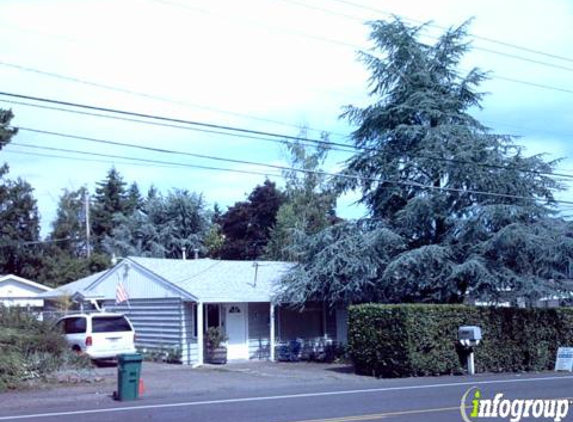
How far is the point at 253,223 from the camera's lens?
221ft

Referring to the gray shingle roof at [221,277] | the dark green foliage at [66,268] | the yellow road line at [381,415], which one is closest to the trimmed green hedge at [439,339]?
the gray shingle roof at [221,277]

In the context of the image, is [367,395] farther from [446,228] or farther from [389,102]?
[389,102]

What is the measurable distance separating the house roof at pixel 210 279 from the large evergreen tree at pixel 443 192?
6.78 feet

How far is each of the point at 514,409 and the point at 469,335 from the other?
12223 millimetres

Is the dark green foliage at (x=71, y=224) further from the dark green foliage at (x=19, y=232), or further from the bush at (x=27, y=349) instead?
the bush at (x=27, y=349)

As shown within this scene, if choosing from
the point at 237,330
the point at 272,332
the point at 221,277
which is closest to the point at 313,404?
the point at 272,332

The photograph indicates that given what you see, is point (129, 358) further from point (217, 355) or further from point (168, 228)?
point (168, 228)

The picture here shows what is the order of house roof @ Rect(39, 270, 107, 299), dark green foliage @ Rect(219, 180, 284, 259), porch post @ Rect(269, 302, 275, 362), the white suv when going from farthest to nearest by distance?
dark green foliage @ Rect(219, 180, 284, 259) < house roof @ Rect(39, 270, 107, 299) < porch post @ Rect(269, 302, 275, 362) < the white suv

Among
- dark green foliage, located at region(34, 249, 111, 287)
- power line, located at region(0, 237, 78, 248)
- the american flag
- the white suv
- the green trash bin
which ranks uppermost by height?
power line, located at region(0, 237, 78, 248)

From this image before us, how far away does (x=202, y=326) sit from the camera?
3136cm

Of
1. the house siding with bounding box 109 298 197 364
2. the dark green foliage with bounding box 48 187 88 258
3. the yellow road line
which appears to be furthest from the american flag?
the dark green foliage with bounding box 48 187 88 258

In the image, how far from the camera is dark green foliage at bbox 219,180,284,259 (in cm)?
6619

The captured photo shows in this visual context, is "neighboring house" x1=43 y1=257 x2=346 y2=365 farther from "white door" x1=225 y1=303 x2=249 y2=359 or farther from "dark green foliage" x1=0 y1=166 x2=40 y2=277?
"dark green foliage" x1=0 y1=166 x2=40 y2=277

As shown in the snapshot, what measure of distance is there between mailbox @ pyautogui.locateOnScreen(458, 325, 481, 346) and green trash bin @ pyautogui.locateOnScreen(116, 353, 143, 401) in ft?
39.8
